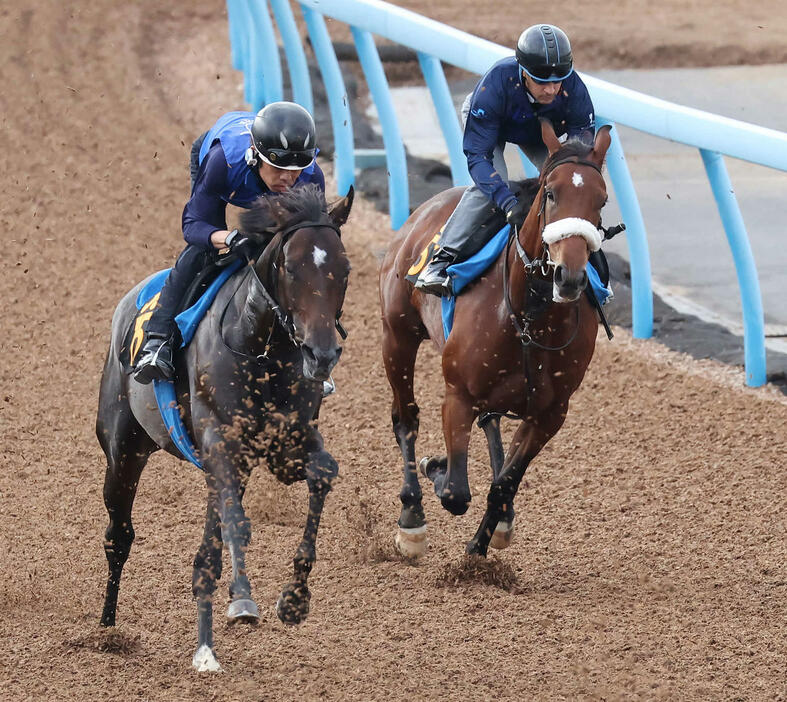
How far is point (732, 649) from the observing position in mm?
5703

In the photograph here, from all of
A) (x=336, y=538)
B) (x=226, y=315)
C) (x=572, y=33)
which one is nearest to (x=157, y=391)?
(x=226, y=315)

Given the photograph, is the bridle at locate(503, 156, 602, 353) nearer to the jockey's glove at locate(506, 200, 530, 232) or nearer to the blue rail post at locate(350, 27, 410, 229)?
the jockey's glove at locate(506, 200, 530, 232)

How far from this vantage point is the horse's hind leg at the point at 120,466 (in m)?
6.18

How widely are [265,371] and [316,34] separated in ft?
20.4

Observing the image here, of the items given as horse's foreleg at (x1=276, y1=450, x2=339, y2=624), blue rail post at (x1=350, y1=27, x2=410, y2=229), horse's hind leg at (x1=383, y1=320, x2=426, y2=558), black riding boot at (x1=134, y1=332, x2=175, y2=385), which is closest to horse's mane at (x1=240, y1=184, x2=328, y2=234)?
black riding boot at (x1=134, y1=332, x2=175, y2=385)

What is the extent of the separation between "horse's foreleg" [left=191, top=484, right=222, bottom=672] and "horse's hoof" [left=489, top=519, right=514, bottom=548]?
60.7 inches

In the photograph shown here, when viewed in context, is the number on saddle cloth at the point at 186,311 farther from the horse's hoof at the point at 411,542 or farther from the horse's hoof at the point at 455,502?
the horse's hoof at the point at 411,542

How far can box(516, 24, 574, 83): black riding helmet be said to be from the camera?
6.20 metres

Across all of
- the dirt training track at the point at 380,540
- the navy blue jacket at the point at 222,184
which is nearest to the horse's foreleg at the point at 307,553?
the dirt training track at the point at 380,540

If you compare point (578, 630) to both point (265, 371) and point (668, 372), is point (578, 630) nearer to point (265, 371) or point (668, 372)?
point (265, 371)

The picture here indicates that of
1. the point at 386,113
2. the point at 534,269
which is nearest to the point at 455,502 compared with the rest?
the point at 534,269

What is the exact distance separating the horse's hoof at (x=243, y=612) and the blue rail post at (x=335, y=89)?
251 inches

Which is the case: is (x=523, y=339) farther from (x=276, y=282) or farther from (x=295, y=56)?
(x=295, y=56)

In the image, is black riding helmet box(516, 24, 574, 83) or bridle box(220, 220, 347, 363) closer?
bridle box(220, 220, 347, 363)
